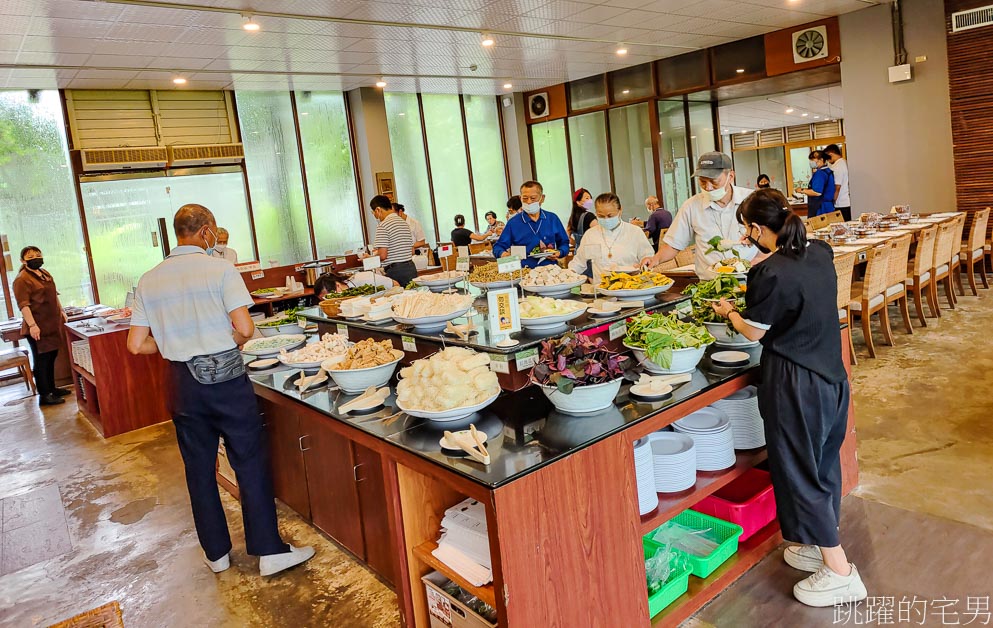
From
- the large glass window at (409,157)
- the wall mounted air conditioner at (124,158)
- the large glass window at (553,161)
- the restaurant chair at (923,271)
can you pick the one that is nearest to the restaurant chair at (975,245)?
the restaurant chair at (923,271)

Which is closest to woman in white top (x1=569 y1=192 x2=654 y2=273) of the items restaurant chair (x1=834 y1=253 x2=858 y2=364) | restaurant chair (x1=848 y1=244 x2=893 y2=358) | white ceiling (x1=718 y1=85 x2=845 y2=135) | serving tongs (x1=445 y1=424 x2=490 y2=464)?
restaurant chair (x1=834 y1=253 x2=858 y2=364)

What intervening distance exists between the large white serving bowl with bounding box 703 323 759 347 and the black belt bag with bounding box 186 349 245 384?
2.14m

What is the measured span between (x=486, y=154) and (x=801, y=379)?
11.5 metres

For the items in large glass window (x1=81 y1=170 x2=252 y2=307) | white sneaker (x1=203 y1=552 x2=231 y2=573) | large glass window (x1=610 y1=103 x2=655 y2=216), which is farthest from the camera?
large glass window (x1=610 y1=103 x2=655 y2=216)

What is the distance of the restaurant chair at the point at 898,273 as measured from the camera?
575cm

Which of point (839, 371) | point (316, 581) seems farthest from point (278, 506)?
point (839, 371)

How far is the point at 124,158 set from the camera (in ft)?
29.7

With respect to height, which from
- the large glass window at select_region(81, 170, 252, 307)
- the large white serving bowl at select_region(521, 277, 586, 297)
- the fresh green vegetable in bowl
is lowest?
the fresh green vegetable in bowl

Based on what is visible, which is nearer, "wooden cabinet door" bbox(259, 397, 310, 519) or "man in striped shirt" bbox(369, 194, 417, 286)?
"wooden cabinet door" bbox(259, 397, 310, 519)

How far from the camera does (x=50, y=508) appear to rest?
4477 mm

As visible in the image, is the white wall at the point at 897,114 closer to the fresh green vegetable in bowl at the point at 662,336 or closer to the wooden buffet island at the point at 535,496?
the wooden buffet island at the point at 535,496

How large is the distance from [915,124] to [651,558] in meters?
8.57

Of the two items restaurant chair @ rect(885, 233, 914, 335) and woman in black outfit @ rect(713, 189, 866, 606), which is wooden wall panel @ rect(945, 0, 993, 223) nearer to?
restaurant chair @ rect(885, 233, 914, 335)

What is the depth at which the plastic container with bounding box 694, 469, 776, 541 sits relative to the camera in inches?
112
